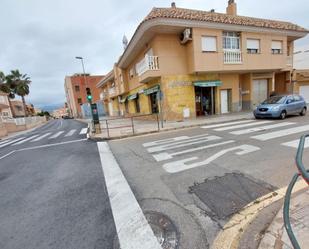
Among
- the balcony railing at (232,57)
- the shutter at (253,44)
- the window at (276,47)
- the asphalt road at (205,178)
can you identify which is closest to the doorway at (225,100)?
the balcony railing at (232,57)

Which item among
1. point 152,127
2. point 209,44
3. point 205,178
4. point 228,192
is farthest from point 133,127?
point 209,44

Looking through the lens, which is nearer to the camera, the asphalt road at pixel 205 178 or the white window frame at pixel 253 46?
the asphalt road at pixel 205 178

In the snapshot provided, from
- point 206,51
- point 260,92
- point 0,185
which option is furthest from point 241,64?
point 0,185

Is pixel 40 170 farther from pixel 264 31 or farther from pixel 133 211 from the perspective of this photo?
pixel 264 31

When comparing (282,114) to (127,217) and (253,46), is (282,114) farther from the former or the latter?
(127,217)

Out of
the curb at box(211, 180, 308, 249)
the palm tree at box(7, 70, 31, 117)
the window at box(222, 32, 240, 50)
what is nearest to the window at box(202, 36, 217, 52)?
the window at box(222, 32, 240, 50)

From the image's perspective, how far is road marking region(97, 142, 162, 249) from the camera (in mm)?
2291

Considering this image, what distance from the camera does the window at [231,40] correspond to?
14258mm

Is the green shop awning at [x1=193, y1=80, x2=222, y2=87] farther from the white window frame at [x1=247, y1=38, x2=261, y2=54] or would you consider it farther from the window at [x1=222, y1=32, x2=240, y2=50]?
the white window frame at [x1=247, y1=38, x2=261, y2=54]

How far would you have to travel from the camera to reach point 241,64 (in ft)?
48.1

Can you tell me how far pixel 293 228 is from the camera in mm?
2182

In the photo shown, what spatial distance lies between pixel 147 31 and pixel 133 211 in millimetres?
12790

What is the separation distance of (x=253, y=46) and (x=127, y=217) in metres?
17.5

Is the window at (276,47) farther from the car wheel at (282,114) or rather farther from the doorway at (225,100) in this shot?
the car wheel at (282,114)
